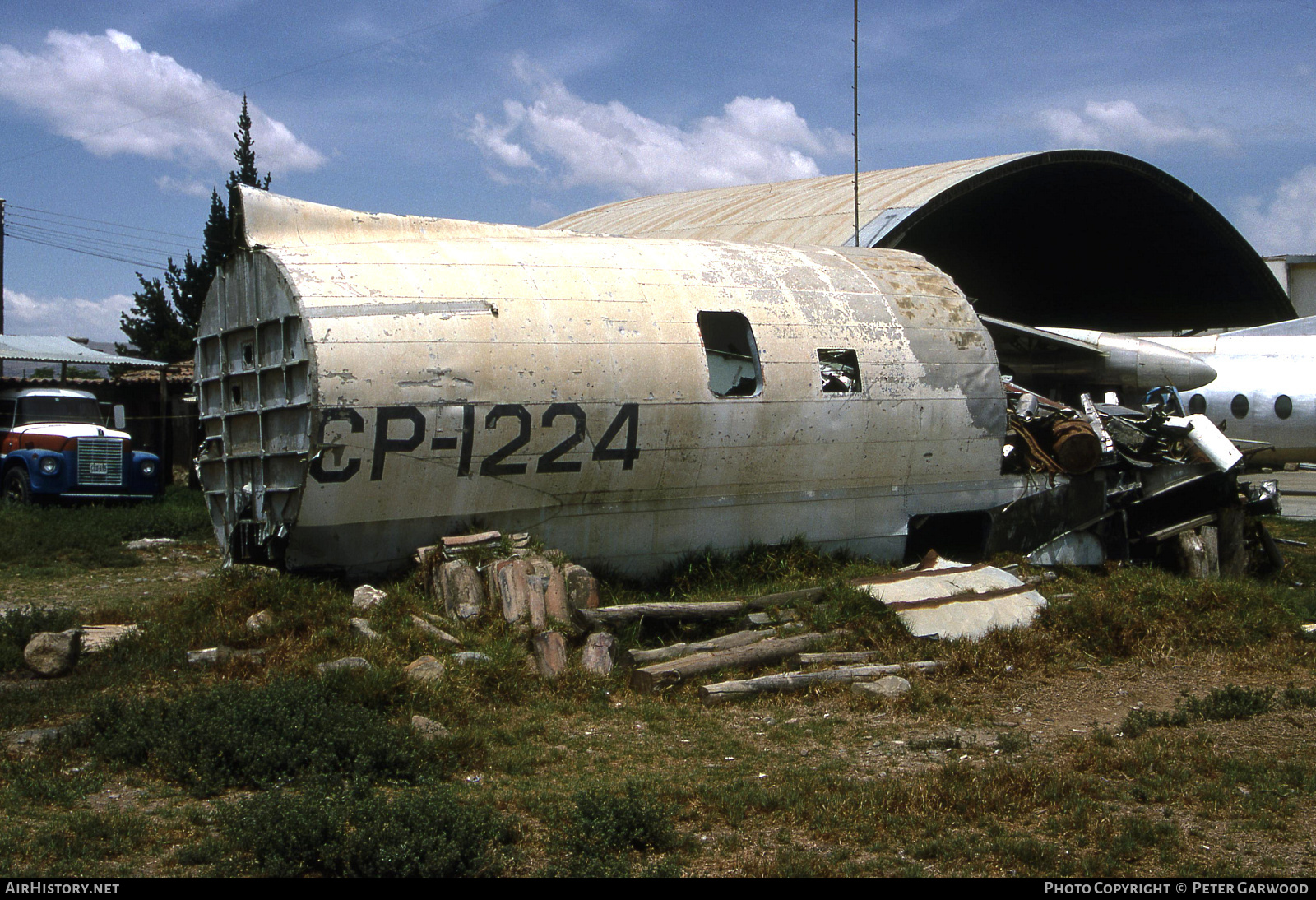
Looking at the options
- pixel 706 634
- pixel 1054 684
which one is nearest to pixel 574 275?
pixel 706 634

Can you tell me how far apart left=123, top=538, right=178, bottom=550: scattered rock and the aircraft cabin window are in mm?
10069

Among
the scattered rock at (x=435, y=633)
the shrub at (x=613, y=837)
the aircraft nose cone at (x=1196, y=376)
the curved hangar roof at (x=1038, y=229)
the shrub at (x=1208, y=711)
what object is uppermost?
the curved hangar roof at (x=1038, y=229)

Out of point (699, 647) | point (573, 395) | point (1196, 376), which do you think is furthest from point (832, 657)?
point (1196, 376)

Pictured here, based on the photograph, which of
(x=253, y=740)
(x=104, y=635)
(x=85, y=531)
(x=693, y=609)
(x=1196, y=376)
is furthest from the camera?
(x=1196, y=376)

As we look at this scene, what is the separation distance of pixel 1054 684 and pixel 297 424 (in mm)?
7520

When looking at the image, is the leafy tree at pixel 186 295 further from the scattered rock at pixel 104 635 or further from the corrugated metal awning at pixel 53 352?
the scattered rock at pixel 104 635

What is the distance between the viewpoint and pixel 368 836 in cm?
517

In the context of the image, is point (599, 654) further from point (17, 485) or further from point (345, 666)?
point (17, 485)

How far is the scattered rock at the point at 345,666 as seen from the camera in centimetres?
844

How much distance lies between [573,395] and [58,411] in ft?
57.7

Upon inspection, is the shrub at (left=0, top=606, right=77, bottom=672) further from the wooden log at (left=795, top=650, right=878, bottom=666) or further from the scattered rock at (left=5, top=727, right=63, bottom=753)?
the wooden log at (left=795, top=650, right=878, bottom=666)

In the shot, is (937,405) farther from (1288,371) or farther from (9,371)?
(9,371)

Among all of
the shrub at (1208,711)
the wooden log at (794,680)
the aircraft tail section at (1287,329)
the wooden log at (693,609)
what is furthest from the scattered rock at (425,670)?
the aircraft tail section at (1287,329)

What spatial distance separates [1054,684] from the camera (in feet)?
31.5
